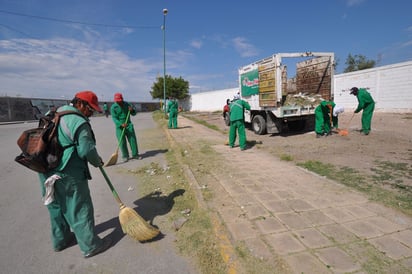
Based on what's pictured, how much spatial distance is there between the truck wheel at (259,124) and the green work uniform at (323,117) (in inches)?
77.1

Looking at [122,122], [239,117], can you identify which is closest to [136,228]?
[122,122]

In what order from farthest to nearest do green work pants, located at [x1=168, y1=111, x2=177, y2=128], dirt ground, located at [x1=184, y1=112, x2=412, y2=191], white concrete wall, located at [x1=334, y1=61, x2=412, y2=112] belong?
1. green work pants, located at [x1=168, y1=111, x2=177, y2=128]
2. white concrete wall, located at [x1=334, y1=61, x2=412, y2=112]
3. dirt ground, located at [x1=184, y1=112, x2=412, y2=191]

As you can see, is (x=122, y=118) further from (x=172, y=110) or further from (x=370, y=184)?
(x=172, y=110)

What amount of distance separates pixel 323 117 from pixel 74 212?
7.44 metres

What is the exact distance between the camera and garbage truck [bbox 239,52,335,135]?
24.6 feet

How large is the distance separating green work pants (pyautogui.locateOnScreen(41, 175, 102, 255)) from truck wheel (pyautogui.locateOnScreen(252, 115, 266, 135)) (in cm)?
741

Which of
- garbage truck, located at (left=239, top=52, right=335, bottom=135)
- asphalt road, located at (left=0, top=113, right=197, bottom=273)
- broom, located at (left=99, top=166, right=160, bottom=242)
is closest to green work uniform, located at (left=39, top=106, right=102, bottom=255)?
asphalt road, located at (left=0, top=113, right=197, bottom=273)

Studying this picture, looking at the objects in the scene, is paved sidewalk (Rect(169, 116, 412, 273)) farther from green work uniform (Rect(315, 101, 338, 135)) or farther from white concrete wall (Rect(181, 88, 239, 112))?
white concrete wall (Rect(181, 88, 239, 112))

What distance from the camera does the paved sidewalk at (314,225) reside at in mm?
1934

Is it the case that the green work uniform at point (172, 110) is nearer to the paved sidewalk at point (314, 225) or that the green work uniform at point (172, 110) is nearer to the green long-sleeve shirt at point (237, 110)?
the green long-sleeve shirt at point (237, 110)

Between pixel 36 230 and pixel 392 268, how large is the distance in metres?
3.68

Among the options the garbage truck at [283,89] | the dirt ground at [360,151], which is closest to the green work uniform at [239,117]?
the dirt ground at [360,151]

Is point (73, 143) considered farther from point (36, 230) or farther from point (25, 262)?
point (36, 230)

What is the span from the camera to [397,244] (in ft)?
6.95
